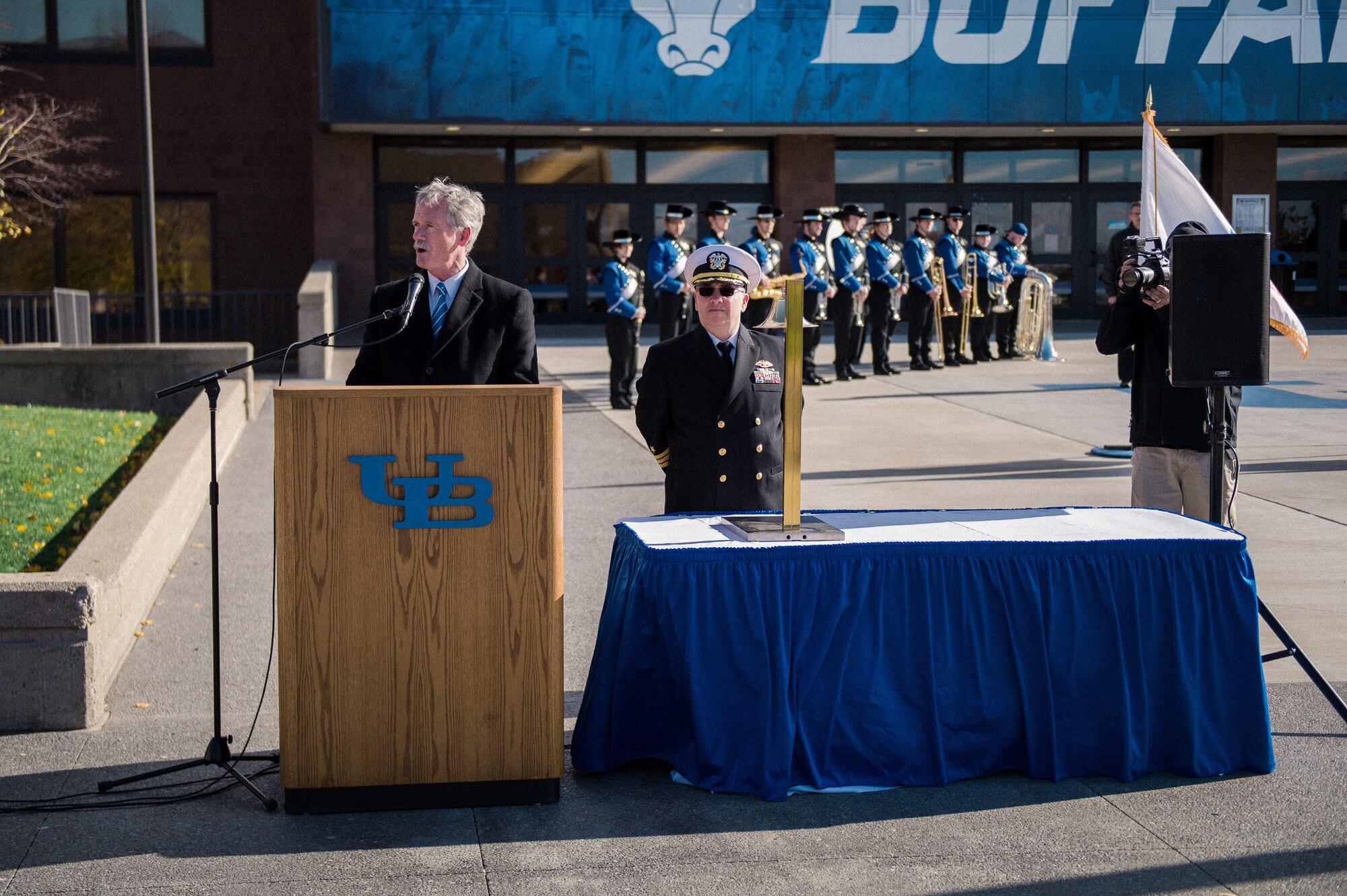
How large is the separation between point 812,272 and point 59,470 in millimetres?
9883

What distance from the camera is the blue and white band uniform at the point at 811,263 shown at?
17.8 metres

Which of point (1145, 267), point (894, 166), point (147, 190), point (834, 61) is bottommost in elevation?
point (1145, 267)

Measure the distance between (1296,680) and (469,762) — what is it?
11.7 feet

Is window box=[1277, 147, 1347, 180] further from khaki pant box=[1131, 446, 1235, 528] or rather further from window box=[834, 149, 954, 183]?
khaki pant box=[1131, 446, 1235, 528]

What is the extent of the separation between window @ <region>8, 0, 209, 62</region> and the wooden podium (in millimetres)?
22544

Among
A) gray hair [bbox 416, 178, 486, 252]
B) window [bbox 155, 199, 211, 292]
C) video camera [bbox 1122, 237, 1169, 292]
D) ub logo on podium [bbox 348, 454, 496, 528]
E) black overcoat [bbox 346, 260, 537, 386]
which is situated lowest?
ub logo on podium [bbox 348, 454, 496, 528]

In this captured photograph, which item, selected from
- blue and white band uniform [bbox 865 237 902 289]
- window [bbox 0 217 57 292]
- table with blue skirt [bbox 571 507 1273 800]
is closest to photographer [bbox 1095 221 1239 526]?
table with blue skirt [bbox 571 507 1273 800]

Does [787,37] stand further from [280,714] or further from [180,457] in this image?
[280,714]

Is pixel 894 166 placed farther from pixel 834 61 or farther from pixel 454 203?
pixel 454 203

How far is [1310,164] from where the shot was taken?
2858 cm

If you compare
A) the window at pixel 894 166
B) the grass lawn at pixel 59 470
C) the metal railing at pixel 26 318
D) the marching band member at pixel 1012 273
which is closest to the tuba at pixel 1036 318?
the marching band member at pixel 1012 273

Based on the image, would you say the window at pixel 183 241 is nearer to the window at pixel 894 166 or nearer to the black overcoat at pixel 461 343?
the window at pixel 894 166

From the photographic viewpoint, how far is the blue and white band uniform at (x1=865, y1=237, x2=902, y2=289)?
19156 mm

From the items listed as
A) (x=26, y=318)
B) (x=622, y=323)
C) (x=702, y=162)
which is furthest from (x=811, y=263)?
(x=26, y=318)
